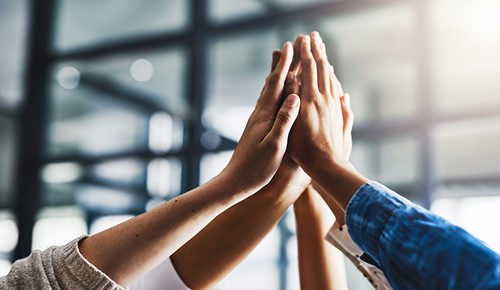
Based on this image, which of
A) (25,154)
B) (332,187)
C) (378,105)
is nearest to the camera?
(332,187)

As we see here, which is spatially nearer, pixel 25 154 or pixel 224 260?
pixel 224 260

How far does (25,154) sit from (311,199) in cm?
296

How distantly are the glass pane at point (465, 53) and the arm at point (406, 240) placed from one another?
186 cm

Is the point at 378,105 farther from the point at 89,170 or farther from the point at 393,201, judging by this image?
the point at 393,201

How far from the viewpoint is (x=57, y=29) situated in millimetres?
3922

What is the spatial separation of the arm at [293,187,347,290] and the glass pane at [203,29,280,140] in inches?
74.2

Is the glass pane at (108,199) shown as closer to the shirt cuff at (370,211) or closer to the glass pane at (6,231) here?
the glass pane at (6,231)

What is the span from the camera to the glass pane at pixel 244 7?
10.3 ft

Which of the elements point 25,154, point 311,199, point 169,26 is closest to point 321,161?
point 311,199

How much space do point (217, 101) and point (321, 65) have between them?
2.09 m

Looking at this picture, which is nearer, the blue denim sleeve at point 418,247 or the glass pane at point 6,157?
the blue denim sleeve at point 418,247

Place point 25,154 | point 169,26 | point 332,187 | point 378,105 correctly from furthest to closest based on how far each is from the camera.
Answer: point 25,154, point 169,26, point 378,105, point 332,187

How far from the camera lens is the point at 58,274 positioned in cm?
82

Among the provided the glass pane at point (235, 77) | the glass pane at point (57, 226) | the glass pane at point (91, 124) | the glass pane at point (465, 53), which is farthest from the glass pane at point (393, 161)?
the glass pane at point (57, 226)
